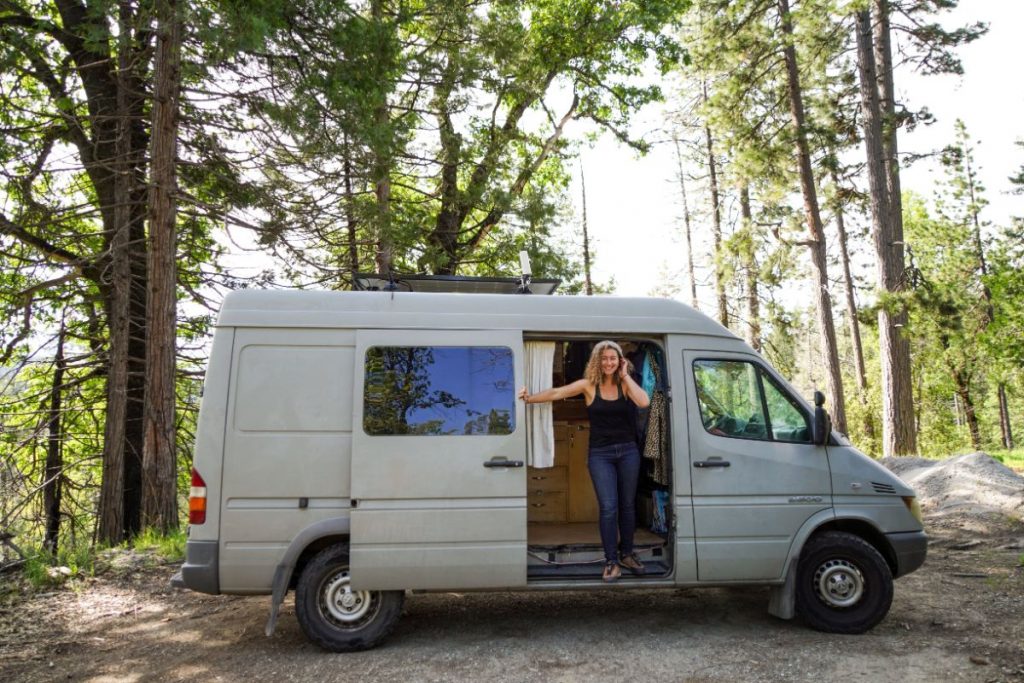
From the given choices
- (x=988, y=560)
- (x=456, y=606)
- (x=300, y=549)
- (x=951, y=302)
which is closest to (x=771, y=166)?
(x=951, y=302)

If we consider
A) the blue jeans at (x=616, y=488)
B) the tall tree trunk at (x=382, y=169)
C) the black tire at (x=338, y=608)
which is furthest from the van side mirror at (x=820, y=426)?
the tall tree trunk at (x=382, y=169)

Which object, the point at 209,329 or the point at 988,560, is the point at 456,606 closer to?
the point at 988,560

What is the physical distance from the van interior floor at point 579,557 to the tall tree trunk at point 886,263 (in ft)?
33.5

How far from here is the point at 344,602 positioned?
5391 mm

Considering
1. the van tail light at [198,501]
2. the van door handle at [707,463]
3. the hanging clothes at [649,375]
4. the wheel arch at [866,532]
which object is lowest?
the wheel arch at [866,532]

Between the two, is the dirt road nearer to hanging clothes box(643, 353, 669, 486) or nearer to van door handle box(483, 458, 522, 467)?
hanging clothes box(643, 353, 669, 486)

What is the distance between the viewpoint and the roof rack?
6340mm

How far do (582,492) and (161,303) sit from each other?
19.4ft

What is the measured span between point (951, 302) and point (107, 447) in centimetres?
1506

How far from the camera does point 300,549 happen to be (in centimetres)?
518

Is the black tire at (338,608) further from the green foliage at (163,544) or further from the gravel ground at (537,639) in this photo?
the green foliage at (163,544)

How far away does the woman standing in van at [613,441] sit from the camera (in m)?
5.77

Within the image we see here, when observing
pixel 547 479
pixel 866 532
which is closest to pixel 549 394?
pixel 547 479

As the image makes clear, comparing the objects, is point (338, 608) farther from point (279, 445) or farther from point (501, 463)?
point (501, 463)
